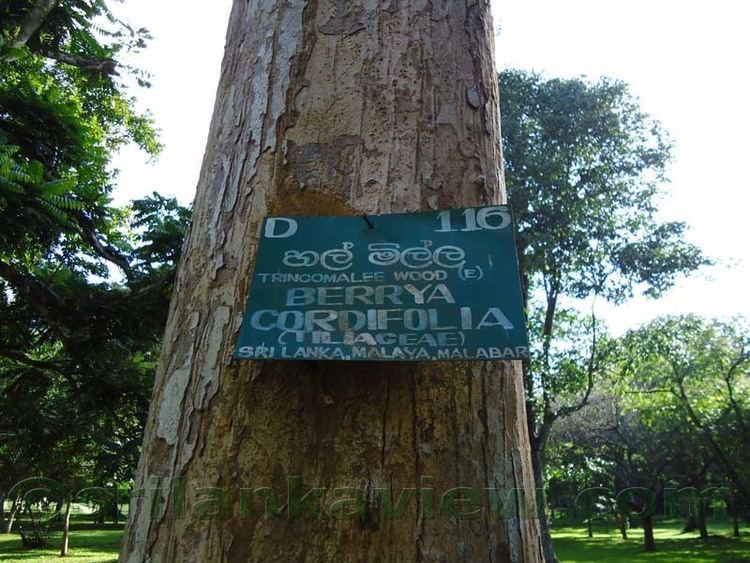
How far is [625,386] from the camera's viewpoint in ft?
64.2

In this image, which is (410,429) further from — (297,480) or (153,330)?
(153,330)

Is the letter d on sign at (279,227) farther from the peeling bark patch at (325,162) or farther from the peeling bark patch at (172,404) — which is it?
the peeling bark patch at (172,404)

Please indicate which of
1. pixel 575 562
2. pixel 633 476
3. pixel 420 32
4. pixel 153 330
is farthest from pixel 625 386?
pixel 420 32

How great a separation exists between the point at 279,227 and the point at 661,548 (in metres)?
27.7

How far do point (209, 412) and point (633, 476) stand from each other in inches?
1172

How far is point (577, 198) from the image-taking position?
14.9 meters

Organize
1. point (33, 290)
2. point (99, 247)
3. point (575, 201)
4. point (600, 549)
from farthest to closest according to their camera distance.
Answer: point (600, 549), point (575, 201), point (99, 247), point (33, 290)

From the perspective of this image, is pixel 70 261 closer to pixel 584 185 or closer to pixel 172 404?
pixel 172 404

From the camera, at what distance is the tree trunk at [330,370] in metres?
1.00

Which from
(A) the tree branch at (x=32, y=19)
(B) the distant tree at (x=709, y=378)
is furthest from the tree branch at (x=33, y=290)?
(B) the distant tree at (x=709, y=378)

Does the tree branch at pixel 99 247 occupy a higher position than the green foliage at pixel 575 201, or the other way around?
the green foliage at pixel 575 201

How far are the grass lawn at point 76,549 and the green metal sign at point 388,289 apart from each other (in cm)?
1501

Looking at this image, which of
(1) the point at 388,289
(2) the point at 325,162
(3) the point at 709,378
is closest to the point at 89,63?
(2) the point at 325,162

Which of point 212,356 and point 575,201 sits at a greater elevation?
point 575,201
